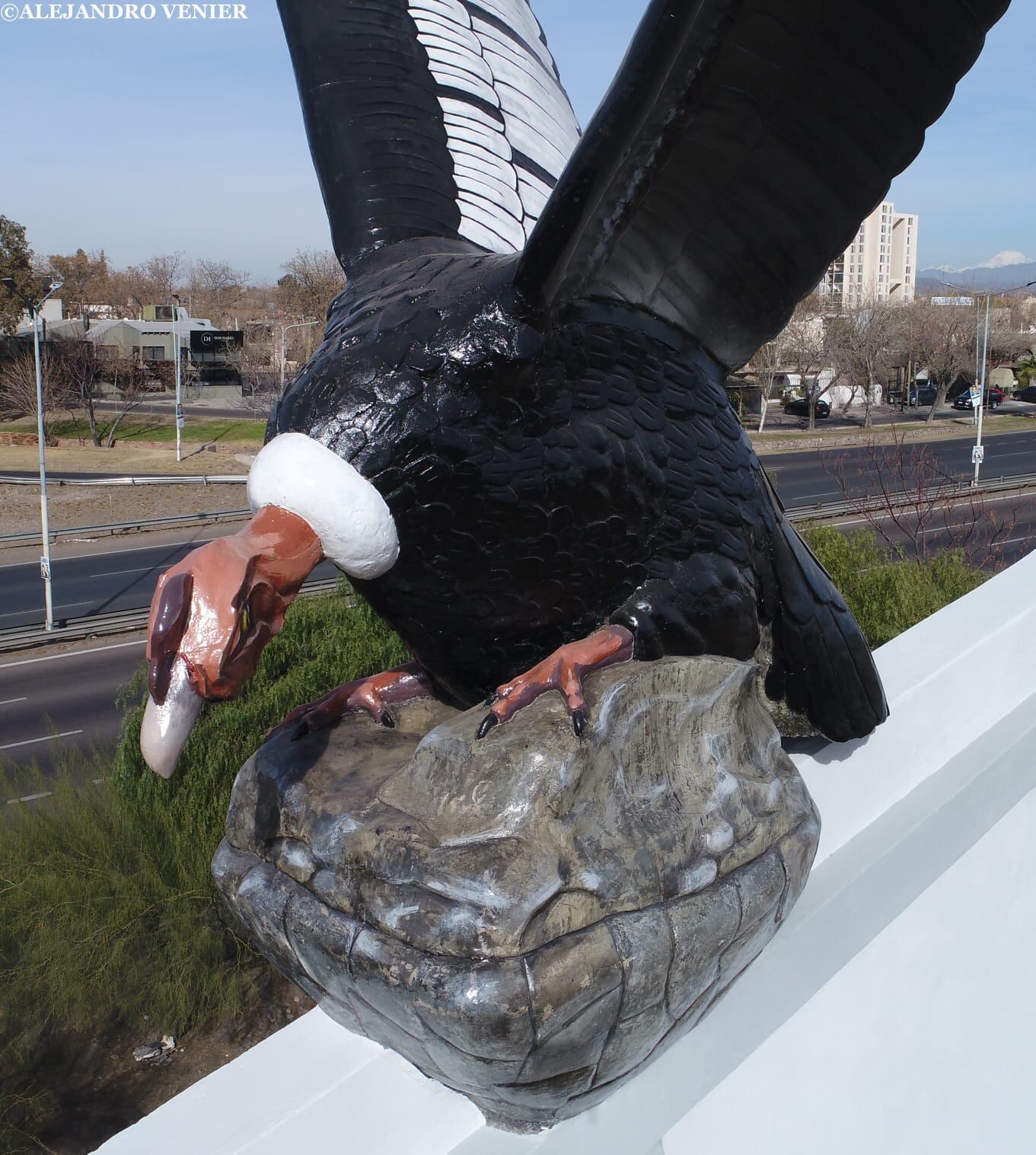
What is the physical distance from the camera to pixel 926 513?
936 centimetres

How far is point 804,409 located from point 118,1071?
22362mm

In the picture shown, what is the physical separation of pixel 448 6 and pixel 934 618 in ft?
6.81

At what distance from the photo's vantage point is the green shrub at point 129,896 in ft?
13.1

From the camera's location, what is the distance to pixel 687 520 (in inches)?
63.2

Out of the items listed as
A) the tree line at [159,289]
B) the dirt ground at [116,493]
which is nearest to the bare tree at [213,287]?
the tree line at [159,289]

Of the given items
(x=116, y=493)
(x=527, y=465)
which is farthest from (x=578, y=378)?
(x=116, y=493)

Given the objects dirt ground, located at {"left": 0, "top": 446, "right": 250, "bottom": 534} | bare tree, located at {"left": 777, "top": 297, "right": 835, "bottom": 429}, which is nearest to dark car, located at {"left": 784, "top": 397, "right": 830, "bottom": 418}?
bare tree, located at {"left": 777, "top": 297, "right": 835, "bottom": 429}

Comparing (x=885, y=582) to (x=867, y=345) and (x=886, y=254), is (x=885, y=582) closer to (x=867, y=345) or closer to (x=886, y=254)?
(x=867, y=345)

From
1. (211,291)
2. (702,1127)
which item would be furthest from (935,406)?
(211,291)

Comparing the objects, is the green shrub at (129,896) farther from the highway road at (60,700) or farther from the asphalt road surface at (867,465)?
the asphalt road surface at (867,465)

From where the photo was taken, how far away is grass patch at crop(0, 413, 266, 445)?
1956cm

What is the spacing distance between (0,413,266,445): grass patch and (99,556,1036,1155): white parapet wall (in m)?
17.2

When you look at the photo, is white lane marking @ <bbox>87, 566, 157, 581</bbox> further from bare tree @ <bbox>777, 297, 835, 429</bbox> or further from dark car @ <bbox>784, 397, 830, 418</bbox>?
dark car @ <bbox>784, 397, 830, 418</bbox>

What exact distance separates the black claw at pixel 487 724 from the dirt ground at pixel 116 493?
1201 centimetres
